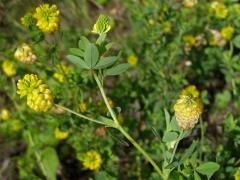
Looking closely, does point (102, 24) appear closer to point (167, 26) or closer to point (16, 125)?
point (167, 26)

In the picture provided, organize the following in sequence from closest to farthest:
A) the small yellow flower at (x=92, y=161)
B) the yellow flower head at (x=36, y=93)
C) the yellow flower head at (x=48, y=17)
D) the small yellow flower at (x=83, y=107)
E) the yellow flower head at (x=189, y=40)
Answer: the yellow flower head at (x=36, y=93), the yellow flower head at (x=48, y=17), the small yellow flower at (x=83, y=107), the small yellow flower at (x=92, y=161), the yellow flower head at (x=189, y=40)

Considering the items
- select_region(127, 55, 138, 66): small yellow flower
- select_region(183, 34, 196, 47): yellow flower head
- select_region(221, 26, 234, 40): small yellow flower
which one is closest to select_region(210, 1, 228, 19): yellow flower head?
select_region(221, 26, 234, 40): small yellow flower

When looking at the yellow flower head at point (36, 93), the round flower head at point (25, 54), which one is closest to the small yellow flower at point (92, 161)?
the round flower head at point (25, 54)

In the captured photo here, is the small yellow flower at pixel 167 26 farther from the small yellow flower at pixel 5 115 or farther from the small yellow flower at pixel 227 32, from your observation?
the small yellow flower at pixel 5 115

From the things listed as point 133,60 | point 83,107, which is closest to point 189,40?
point 133,60

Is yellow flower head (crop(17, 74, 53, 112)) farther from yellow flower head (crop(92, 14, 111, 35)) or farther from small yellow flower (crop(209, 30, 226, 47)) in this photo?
small yellow flower (crop(209, 30, 226, 47))

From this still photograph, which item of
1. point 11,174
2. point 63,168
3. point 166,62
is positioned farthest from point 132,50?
point 11,174
